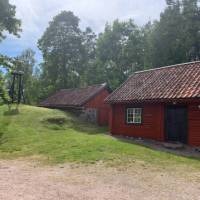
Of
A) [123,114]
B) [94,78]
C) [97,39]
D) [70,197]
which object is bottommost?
[70,197]

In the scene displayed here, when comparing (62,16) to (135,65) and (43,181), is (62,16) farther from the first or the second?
(43,181)

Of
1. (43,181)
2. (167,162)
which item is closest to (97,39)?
(167,162)

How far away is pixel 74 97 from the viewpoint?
115 feet

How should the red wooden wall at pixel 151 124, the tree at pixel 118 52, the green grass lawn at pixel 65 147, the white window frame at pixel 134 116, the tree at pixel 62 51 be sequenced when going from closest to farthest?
1. the green grass lawn at pixel 65 147
2. the red wooden wall at pixel 151 124
3. the white window frame at pixel 134 116
4. the tree at pixel 118 52
5. the tree at pixel 62 51

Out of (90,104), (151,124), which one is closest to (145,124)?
(151,124)

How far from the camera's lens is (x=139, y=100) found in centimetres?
2122

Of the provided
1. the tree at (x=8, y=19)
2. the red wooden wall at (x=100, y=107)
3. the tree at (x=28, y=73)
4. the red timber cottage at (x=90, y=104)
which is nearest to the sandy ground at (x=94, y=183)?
the tree at (x=8, y=19)

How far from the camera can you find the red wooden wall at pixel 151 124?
18.2 m

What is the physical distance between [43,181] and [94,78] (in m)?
40.2

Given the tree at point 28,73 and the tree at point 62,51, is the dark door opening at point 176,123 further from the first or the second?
the tree at point 28,73

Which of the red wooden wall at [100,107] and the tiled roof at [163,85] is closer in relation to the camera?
the tiled roof at [163,85]

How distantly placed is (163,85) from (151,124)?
2.78 m

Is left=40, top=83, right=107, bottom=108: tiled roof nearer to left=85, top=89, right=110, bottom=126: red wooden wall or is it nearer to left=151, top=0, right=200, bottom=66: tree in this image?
left=85, top=89, right=110, bottom=126: red wooden wall

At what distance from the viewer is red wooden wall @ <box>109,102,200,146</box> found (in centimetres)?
1816
